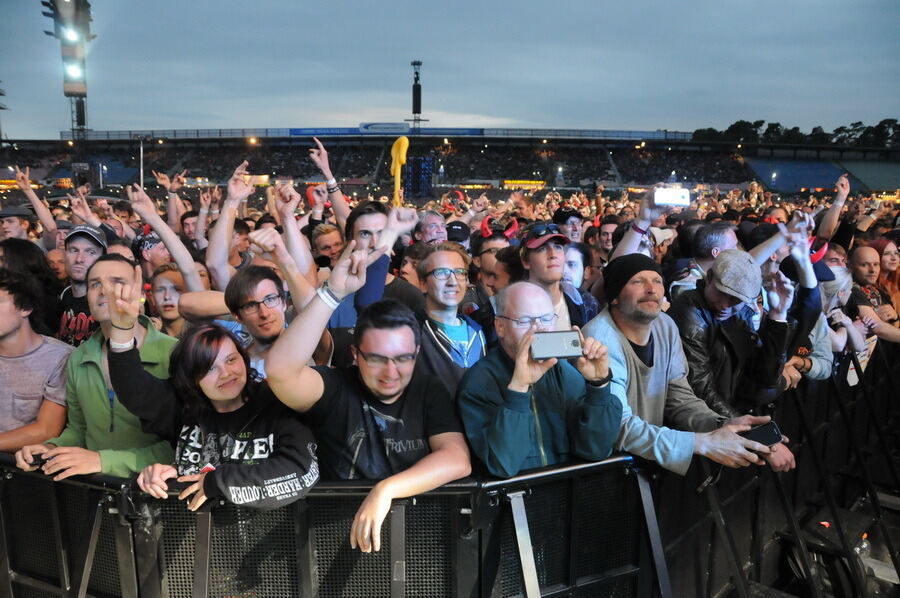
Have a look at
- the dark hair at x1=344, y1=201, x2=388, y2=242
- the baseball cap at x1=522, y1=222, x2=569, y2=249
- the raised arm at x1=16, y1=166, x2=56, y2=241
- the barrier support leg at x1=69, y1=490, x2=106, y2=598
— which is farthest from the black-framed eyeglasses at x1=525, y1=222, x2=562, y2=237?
the raised arm at x1=16, y1=166, x2=56, y2=241

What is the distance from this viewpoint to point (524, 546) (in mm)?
2057

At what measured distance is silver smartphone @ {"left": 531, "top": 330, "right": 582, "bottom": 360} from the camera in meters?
2.15

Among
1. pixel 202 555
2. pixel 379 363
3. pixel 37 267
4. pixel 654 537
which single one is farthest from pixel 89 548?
pixel 37 267

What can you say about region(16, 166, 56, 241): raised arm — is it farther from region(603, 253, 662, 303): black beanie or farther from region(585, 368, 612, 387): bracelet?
region(585, 368, 612, 387): bracelet

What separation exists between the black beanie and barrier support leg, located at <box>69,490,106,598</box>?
2.22 m

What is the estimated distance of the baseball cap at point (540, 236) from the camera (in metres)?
3.77

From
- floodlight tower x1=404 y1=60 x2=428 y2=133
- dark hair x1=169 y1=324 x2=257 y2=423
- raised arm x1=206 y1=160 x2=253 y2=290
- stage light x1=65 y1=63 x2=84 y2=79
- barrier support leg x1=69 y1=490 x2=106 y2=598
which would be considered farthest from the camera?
floodlight tower x1=404 y1=60 x2=428 y2=133

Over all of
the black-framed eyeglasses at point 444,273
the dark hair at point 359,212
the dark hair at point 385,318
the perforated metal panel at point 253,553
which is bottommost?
the perforated metal panel at point 253,553

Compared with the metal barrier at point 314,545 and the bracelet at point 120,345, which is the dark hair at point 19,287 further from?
the metal barrier at point 314,545

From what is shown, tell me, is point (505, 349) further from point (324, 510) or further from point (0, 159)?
point (0, 159)

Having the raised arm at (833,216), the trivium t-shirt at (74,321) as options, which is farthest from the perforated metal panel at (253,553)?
the raised arm at (833,216)

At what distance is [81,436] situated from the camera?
8.95ft

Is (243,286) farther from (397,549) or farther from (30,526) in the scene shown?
(397,549)

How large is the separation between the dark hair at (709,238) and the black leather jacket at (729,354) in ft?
2.73
